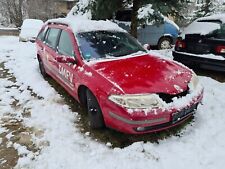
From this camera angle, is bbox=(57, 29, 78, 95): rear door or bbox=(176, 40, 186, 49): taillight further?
bbox=(176, 40, 186, 49): taillight

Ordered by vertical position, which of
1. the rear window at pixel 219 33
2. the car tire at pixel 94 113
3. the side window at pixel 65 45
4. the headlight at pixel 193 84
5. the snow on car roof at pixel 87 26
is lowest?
the car tire at pixel 94 113

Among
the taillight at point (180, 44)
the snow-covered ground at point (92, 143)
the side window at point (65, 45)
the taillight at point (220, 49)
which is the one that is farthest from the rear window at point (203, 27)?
the side window at point (65, 45)

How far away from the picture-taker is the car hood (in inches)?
144

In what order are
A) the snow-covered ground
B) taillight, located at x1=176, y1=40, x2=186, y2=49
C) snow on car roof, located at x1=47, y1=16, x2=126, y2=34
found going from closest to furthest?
the snow-covered ground
snow on car roof, located at x1=47, y1=16, x2=126, y2=34
taillight, located at x1=176, y1=40, x2=186, y2=49

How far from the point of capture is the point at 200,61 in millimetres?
6160

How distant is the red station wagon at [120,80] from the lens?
3533 millimetres

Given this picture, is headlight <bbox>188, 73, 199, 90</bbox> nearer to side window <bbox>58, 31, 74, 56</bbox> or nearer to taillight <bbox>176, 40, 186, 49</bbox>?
side window <bbox>58, 31, 74, 56</bbox>

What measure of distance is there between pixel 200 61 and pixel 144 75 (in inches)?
106

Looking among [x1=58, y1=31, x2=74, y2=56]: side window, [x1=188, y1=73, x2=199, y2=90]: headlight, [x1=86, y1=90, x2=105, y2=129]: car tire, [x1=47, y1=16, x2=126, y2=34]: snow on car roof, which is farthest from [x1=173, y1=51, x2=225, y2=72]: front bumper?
[x1=86, y1=90, x2=105, y2=129]: car tire

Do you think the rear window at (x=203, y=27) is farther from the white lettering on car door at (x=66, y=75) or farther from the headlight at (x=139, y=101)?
the headlight at (x=139, y=101)

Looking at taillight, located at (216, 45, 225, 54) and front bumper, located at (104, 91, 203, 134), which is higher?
taillight, located at (216, 45, 225, 54)

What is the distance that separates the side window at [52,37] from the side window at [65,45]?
0.32 m

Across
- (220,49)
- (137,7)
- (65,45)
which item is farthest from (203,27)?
(65,45)

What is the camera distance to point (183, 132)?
4090 millimetres
